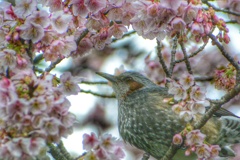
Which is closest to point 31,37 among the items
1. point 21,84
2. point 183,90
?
point 21,84

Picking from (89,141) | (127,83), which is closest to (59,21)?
(89,141)

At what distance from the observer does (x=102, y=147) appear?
330 cm

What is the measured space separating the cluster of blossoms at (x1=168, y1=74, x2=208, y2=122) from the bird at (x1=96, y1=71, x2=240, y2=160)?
1.75 m

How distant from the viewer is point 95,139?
334cm

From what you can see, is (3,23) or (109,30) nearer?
(3,23)

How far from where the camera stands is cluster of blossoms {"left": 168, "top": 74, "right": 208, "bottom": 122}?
11.8 ft

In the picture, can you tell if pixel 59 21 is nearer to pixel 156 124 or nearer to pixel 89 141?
pixel 89 141

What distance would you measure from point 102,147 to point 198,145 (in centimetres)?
91

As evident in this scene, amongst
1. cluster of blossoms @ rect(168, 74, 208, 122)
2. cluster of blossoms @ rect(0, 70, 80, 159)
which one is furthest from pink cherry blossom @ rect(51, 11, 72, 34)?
cluster of blossoms @ rect(168, 74, 208, 122)

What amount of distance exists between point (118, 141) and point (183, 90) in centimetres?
61

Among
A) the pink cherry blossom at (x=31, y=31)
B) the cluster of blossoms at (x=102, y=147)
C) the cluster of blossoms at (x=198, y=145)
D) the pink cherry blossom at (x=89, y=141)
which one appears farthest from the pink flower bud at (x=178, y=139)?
the pink cherry blossom at (x=31, y=31)

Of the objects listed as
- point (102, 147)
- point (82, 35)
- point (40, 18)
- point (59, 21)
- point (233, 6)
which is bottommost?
point (102, 147)

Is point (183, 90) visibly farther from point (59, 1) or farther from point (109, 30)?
point (59, 1)

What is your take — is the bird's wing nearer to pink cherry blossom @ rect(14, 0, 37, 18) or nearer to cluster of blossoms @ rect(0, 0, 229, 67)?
cluster of blossoms @ rect(0, 0, 229, 67)
